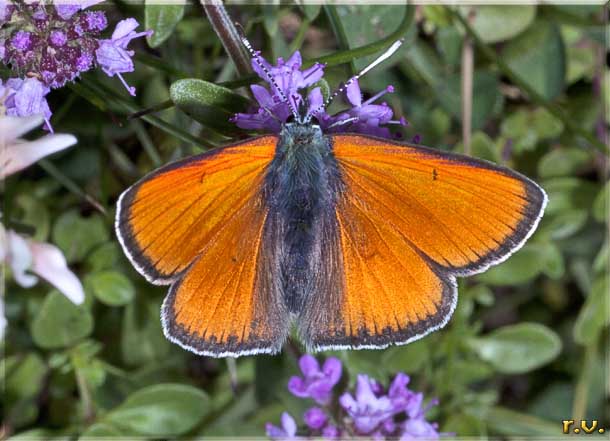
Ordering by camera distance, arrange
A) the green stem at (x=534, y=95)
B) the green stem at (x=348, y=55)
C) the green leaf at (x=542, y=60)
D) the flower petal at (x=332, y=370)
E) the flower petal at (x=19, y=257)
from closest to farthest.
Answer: the flower petal at (x=19, y=257) → the green stem at (x=348, y=55) → the flower petal at (x=332, y=370) → the green stem at (x=534, y=95) → the green leaf at (x=542, y=60)

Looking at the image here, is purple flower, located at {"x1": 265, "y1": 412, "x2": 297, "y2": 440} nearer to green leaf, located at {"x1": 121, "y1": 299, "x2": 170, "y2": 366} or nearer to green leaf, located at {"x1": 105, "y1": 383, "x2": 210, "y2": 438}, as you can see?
green leaf, located at {"x1": 105, "y1": 383, "x2": 210, "y2": 438}

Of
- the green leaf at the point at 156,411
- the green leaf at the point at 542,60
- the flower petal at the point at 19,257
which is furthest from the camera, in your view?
the green leaf at the point at 542,60

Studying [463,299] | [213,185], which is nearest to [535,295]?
[463,299]

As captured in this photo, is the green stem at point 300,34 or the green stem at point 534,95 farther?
the green stem at point 534,95

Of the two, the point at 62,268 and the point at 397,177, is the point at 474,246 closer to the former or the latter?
the point at 397,177

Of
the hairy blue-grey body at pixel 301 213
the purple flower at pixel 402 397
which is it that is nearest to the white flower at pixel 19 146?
the hairy blue-grey body at pixel 301 213

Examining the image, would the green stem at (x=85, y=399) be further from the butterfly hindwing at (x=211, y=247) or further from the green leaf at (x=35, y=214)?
the butterfly hindwing at (x=211, y=247)

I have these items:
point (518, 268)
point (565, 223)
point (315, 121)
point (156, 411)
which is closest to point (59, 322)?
point (156, 411)
